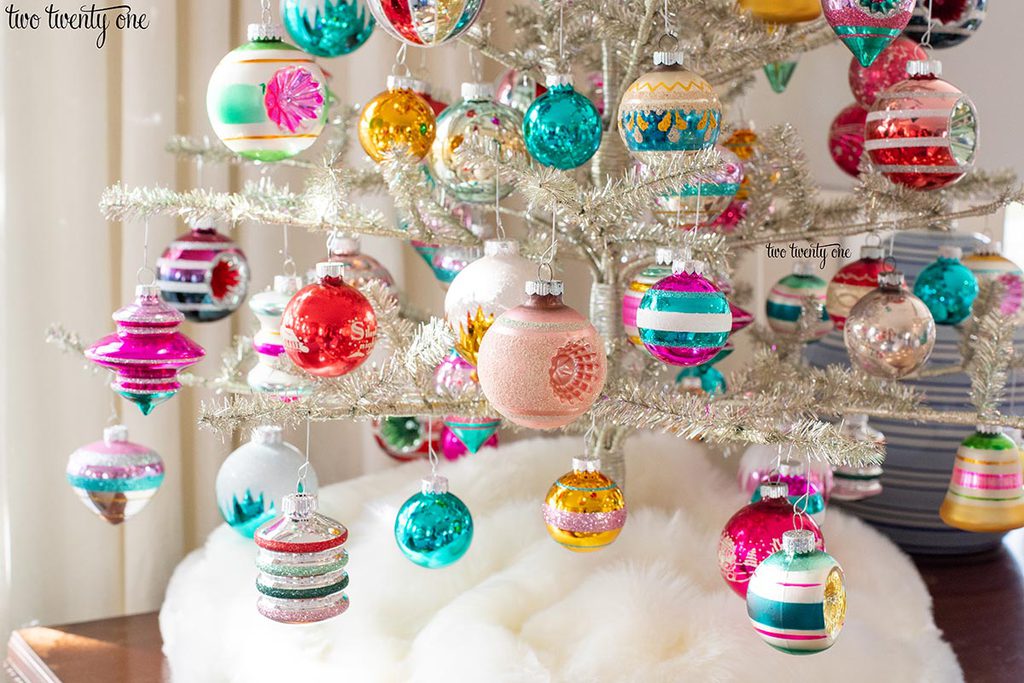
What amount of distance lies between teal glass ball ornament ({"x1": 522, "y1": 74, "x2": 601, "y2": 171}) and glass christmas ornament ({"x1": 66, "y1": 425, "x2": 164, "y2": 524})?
56 cm

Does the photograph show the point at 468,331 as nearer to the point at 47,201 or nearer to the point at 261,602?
the point at 261,602

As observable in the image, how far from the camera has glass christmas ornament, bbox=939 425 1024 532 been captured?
1.23 meters

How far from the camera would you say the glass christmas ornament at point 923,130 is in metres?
1.09

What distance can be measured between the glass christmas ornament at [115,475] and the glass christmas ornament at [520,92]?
54 centimetres

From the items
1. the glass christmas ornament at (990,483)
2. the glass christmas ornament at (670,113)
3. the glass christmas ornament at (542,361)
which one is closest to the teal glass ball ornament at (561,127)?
the glass christmas ornament at (670,113)

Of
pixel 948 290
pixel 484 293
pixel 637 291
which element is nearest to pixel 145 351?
pixel 484 293

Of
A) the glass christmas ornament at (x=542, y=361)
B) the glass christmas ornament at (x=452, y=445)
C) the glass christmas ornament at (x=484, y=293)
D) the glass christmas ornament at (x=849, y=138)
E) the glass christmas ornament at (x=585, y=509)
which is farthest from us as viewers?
the glass christmas ornament at (x=452, y=445)

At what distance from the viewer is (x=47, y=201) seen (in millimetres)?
1428

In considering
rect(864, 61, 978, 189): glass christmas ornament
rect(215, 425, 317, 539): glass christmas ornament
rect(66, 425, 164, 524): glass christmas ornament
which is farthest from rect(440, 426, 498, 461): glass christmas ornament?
rect(864, 61, 978, 189): glass christmas ornament

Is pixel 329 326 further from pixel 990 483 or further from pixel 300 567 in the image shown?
pixel 990 483

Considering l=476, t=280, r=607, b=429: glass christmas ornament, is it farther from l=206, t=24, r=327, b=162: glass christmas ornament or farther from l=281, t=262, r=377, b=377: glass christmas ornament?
l=206, t=24, r=327, b=162: glass christmas ornament

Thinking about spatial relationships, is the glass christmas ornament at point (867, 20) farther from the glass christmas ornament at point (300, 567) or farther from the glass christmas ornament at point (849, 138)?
the glass christmas ornament at point (300, 567)

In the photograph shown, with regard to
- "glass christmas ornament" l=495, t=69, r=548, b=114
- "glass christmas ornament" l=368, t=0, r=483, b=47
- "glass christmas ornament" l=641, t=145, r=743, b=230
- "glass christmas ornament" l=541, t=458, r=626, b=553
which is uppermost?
"glass christmas ornament" l=368, t=0, r=483, b=47

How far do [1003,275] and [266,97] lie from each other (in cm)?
83
